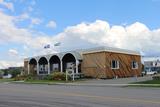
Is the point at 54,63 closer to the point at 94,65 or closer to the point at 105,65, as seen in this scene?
the point at 94,65

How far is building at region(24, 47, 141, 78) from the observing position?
174 feet

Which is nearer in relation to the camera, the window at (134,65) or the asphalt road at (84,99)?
the asphalt road at (84,99)

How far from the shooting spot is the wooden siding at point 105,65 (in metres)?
52.8

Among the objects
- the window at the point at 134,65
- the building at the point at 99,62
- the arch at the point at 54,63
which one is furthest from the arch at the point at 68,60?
the window at the point at 134,65

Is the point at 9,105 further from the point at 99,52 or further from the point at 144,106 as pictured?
the point at 99,52

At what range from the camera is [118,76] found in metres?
55.4

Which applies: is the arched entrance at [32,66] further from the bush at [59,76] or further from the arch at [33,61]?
the bush at [59,76]

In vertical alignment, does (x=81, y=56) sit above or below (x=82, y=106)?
above

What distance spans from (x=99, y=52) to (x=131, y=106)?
1528 inches

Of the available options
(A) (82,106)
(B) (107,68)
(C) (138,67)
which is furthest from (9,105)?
(C) (138,67)

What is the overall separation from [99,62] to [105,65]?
134 centimetres

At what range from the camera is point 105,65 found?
172ft

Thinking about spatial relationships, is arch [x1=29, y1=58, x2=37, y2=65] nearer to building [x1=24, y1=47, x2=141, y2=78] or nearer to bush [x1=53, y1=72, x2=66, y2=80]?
building [x1=24, y1=47, x2=141, y2=78]

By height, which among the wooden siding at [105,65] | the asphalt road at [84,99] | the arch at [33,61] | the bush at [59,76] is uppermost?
the arch at [33,61]
